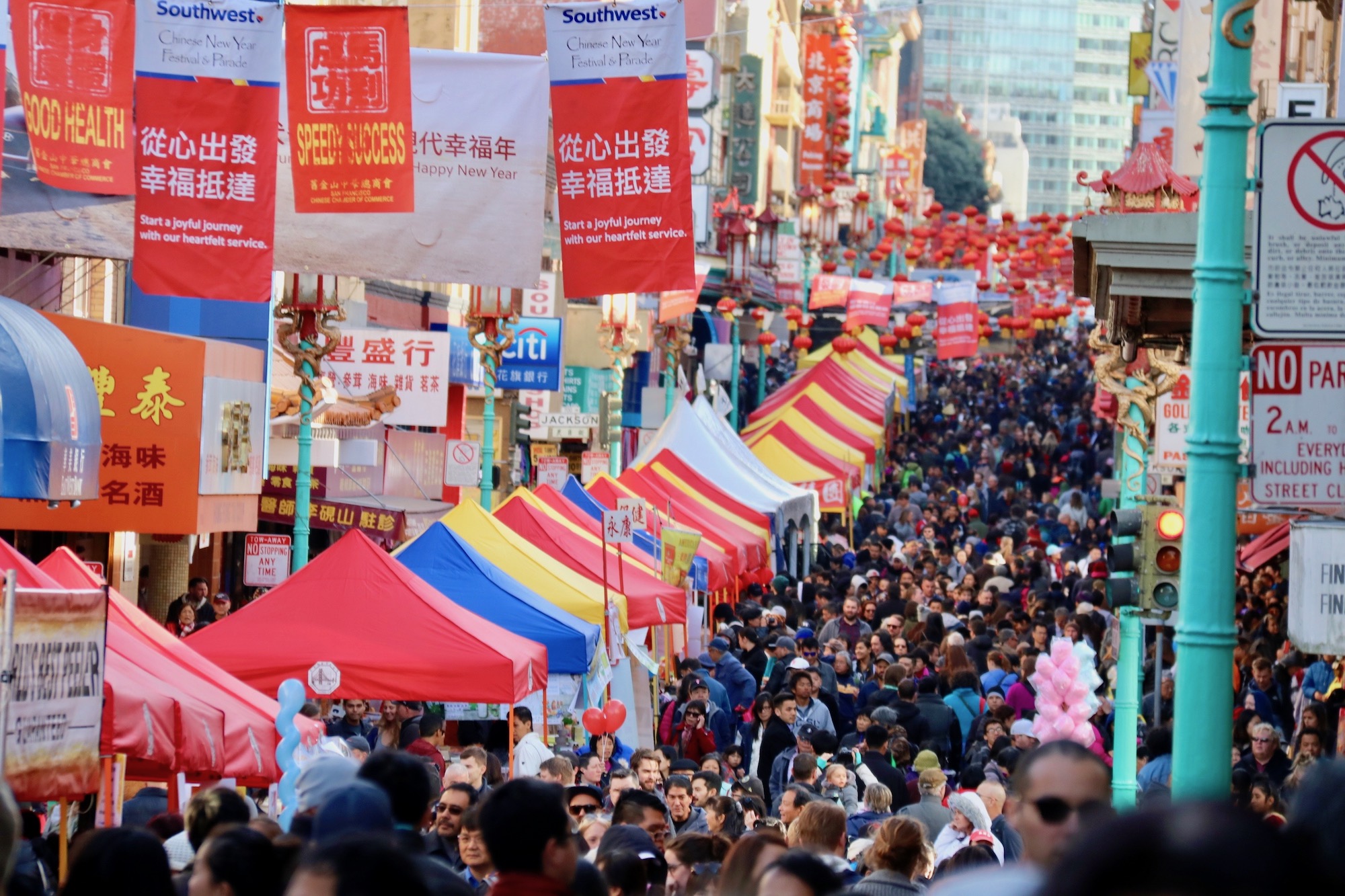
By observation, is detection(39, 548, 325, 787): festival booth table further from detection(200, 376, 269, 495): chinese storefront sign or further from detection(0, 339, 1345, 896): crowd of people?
detection(200, 376, 269, 495): chinese storefront sign

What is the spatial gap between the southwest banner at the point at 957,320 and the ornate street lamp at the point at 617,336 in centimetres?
1817

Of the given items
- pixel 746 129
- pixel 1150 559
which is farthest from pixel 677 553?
pixel 746 129

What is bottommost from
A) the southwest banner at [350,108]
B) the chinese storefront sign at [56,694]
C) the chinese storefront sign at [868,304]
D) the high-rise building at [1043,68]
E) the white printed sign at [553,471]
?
the white printed sign at [553,471]

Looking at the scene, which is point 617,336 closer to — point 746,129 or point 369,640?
point 369,640

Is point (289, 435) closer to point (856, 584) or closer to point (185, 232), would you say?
point (856, 584)

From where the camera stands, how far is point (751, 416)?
4566cm

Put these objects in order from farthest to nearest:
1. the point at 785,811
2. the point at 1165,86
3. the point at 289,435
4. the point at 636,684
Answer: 1. the point at 1165,86
2. the point at 289,435
3. the point at 636,684
4. the point at 785,811

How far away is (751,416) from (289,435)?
2525 centimetres

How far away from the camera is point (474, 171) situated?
42.3ft

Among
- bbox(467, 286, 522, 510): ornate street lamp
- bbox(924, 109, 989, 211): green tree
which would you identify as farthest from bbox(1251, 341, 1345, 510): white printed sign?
bbox(924, 109, 989, 211): green tree

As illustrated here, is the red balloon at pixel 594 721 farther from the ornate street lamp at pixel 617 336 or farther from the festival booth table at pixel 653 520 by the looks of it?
the ornate street lamp at pixel 617 336

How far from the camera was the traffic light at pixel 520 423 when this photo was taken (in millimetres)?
28672

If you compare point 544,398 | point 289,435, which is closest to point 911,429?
point 544,398

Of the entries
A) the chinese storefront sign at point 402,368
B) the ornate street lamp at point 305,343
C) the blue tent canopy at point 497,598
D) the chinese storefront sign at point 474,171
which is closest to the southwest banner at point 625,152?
the chinese storefront sign at point 474,171
